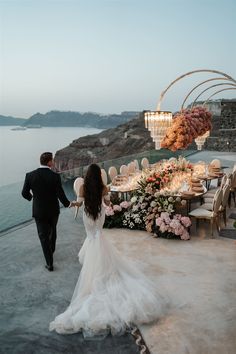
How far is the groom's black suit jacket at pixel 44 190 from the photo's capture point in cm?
543

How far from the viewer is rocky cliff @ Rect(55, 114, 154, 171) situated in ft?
125

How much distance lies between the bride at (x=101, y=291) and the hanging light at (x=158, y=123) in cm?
296

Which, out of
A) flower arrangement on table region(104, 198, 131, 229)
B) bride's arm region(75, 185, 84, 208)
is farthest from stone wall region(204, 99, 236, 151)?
bride's arm region(75, 185, 84, 208)

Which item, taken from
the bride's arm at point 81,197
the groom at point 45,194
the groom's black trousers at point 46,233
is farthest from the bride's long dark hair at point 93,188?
the groom's black trousers at point 46,233

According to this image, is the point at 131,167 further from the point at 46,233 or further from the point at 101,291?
the point at 101,291

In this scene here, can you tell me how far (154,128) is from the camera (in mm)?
7504

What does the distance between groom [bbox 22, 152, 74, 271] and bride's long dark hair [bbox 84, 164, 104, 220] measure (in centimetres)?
73

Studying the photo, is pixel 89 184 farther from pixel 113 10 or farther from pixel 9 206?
pixel 113 10

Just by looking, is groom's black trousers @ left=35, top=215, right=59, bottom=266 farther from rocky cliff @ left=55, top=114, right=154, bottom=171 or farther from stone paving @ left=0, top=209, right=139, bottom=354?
rocky cliff @ left=55, top=114, right=154, bottom=171

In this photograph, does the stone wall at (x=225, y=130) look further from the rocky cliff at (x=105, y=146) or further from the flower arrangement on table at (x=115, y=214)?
the flower arrangement on table at (x=115, y=214)

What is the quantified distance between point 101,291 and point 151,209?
3.51 m

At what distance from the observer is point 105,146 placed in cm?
5316

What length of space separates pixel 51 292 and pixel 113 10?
64.0ft

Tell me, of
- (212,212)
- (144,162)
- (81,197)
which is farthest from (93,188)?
(144,162)
